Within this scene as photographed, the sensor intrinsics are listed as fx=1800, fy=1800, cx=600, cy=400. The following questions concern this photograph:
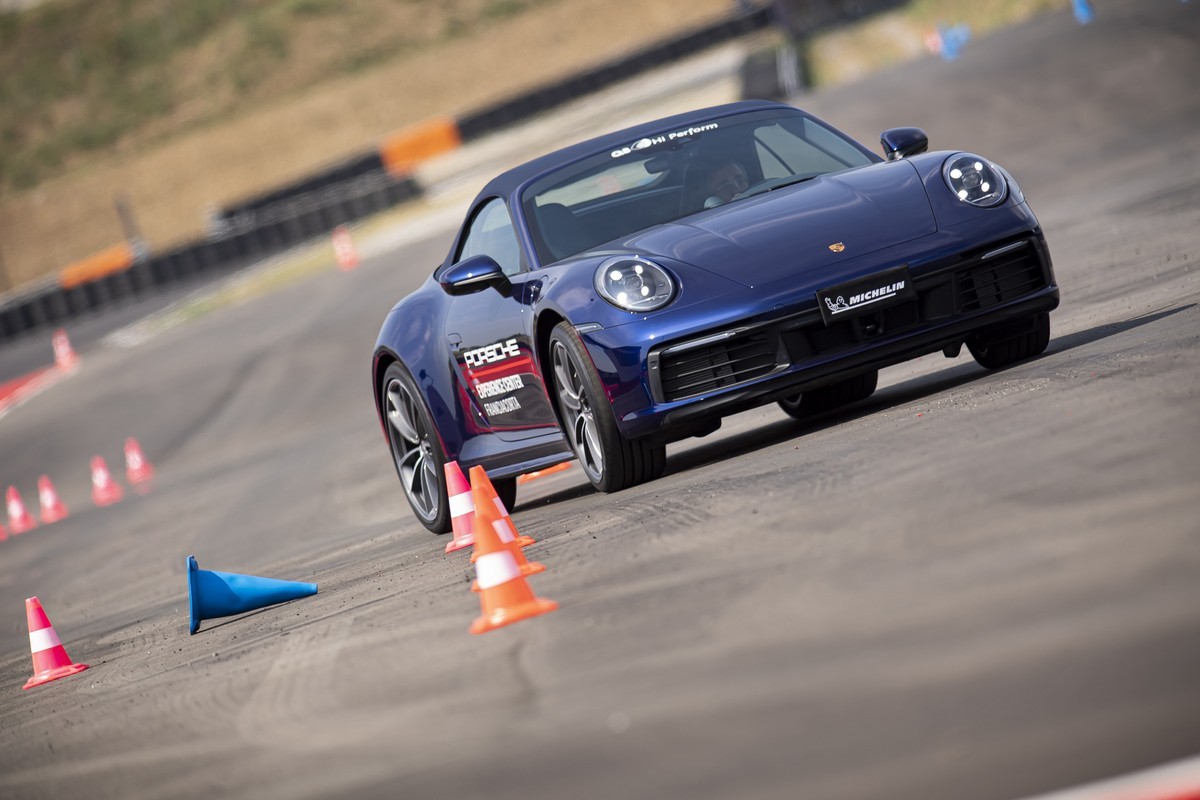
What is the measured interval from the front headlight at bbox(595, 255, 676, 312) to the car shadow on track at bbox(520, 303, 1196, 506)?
3.47ft

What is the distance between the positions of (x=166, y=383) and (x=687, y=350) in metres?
18.8

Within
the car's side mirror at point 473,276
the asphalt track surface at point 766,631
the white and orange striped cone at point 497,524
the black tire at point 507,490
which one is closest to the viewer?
the asphalt track surface at point 766,631

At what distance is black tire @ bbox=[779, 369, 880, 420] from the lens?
8695 mm

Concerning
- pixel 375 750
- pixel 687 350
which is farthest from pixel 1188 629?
pixel 687 350

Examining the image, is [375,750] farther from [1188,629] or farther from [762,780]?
[1188,629]

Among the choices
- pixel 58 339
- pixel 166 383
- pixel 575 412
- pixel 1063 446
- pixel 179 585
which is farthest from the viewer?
pixel 58 339

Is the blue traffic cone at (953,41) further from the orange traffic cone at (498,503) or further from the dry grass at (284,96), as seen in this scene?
the dry grass at (284,96)

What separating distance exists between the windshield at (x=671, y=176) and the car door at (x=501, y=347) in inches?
8.7

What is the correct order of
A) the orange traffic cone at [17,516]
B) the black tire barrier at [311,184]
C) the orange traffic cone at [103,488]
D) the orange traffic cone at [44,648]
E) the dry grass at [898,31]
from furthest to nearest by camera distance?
1. the black tire barrier at [311,184]
2. the dry grass at [898,31]
3. the orange traffic cone at [103,488]
4. the orange traffic cone at [17,516]
5. the orange traffic cone at [44,648]

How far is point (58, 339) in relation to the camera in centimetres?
3102

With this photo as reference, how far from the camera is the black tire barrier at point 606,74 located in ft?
153

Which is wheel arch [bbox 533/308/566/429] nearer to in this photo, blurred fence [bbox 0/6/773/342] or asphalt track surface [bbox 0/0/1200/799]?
asphalt track surface [bbox 0/0/1200/799]

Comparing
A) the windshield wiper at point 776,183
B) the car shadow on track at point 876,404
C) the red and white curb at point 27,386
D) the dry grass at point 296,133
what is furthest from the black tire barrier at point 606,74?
the windshield wiper at point 776,183

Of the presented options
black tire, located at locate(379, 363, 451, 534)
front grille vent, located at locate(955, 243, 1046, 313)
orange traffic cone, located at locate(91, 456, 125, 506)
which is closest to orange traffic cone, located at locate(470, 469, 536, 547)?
black tire, located at locate(379, 363, 451, 534)
